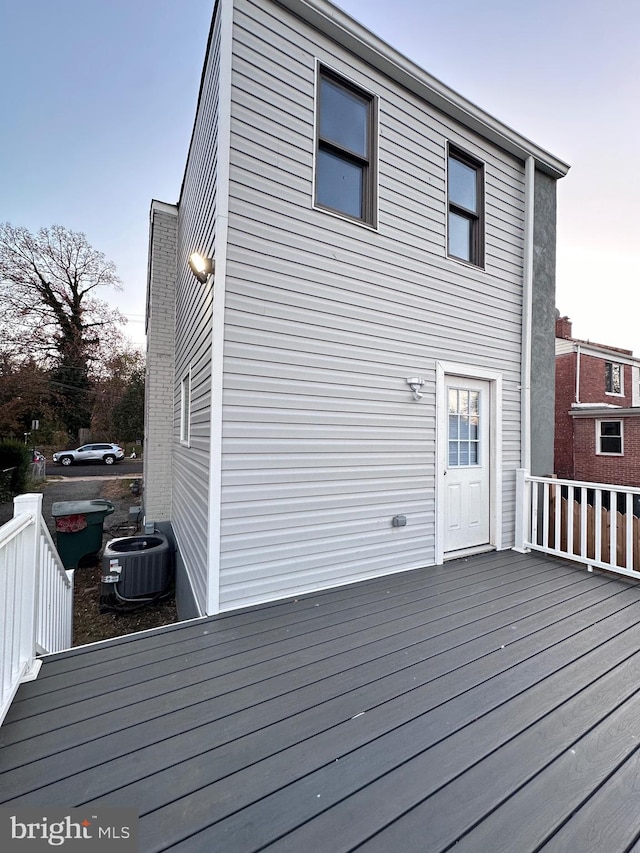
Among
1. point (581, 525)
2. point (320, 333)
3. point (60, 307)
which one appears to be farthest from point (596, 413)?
point (60, 307)

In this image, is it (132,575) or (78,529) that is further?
(78,529)

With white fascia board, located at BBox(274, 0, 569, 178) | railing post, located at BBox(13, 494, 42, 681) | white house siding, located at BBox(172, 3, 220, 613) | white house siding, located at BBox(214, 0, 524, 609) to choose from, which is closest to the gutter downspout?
white fascia board, located at BBox(274, 0, 569, 178)

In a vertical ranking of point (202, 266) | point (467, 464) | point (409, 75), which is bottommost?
point (467, 464)

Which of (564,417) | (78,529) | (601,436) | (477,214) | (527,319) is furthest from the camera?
(564,417)

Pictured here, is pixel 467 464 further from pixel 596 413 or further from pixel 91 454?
pixel 91 454

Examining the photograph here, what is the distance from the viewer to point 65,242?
1884 centimetres

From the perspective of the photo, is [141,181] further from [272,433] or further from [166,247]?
[272,433]

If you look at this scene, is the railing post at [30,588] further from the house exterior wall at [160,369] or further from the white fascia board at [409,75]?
the house exterior wall at [160,369]

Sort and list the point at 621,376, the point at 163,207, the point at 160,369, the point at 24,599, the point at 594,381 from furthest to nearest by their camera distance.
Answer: the point at 621,376
the point at 594,381
the point at 160,369
the point at 163,207
the point at 24,599

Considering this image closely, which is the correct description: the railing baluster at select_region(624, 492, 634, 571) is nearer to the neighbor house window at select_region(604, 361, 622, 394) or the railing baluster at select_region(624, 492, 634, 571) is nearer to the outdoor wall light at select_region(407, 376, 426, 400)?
the outdoor wall light at select_region(407, 376, 426, 400)

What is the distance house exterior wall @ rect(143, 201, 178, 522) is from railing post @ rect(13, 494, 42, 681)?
14.9 ft

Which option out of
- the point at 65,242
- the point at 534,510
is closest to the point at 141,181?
the point at 534,510

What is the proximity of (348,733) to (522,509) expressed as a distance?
367 cm

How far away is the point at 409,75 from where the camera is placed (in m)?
3.68
